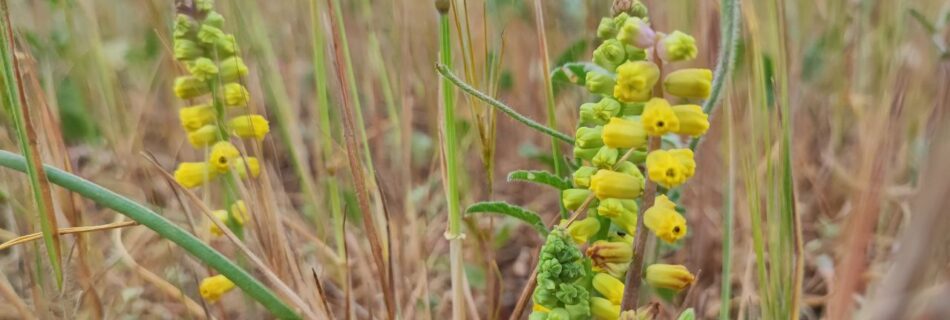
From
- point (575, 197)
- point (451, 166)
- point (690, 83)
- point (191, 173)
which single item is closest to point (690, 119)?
point (690, 83)

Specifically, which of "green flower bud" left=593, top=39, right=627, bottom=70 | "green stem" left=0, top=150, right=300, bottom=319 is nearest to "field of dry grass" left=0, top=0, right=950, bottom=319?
"green stem" left=0, top=150, right=300, bottom=319

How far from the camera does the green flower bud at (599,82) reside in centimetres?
74

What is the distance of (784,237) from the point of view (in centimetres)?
75

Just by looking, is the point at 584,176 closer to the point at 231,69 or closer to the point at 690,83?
the point at 690,83

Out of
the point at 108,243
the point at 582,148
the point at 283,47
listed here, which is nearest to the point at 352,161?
the point at 582,148

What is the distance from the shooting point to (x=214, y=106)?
3.58ft

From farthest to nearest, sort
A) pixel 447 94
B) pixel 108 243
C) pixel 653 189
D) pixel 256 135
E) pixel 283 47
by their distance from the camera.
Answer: pixel 283 47 < pixel 108 243 < pixel 256 135 < pixel 447 94 < pixel 653 189

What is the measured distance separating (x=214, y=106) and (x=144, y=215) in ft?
0.99

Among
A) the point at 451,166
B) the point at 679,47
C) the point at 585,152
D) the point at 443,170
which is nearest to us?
the point at 679,47

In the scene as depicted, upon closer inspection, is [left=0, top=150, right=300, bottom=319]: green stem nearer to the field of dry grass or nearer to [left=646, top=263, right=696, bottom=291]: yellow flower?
the field of dry grass

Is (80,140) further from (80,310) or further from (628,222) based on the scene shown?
(628,222)

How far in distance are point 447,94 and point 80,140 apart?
1.40 metres

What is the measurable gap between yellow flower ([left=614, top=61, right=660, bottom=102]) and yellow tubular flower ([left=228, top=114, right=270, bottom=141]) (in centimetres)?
55

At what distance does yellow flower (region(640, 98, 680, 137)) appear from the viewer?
0.67 m
